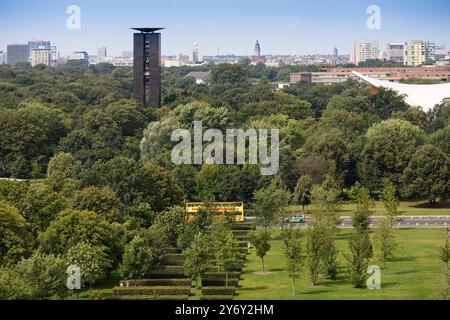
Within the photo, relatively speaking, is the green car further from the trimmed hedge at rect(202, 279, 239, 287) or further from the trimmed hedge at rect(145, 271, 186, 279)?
the trimmed hedge at rect(202, 279, 239, 287)

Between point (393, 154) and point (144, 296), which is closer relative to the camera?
point (144, 296)

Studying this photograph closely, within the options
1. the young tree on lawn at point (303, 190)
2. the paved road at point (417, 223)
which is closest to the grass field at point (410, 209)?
the young tree on lawn at point (303, 190)

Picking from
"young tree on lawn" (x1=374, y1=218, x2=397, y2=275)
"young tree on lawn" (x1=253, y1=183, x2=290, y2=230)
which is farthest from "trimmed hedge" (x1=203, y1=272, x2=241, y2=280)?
"young tree on lawn" (x1=253, y1=183, x2=290, y2=230)

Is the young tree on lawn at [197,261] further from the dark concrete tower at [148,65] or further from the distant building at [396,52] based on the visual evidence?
the distant building at [396,52]

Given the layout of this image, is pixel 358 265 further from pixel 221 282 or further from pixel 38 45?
pixel 38 45

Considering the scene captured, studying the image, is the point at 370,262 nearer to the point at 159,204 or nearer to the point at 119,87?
the point at 159,204

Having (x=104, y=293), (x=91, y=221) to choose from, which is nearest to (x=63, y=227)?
(x=91, y=221)
